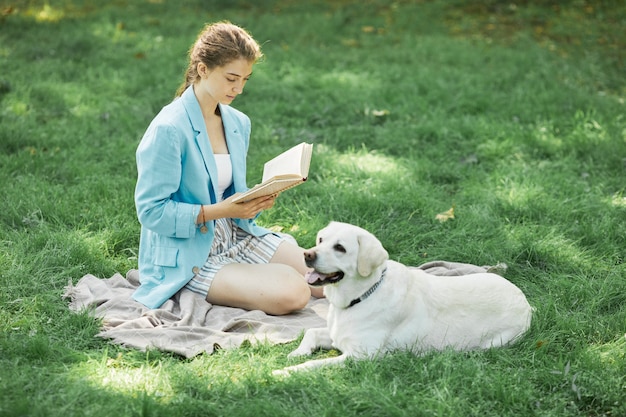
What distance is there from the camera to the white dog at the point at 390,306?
3793mm

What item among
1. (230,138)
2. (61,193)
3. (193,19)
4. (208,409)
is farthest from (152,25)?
(208,409)

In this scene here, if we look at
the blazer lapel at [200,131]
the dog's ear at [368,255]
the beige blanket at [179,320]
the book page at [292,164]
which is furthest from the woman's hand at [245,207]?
the dog's ear at [368,255]

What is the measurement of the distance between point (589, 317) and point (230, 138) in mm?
2473

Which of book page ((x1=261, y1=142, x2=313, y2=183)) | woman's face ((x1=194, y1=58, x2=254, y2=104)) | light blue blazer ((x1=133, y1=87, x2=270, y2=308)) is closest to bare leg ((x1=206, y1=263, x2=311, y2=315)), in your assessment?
light blue blazer ((x1=133, y1=87, x2=270, y2=308))

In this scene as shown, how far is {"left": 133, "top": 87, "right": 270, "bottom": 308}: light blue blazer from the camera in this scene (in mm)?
4293

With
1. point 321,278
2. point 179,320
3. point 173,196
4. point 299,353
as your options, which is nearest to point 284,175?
point 321,278

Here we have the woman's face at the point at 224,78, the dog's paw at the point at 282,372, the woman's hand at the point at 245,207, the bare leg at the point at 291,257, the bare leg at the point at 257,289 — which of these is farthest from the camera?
the bare leg at the point at 291,257

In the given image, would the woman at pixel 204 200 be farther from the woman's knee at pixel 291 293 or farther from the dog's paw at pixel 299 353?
the dog's paw at pixel 299 353

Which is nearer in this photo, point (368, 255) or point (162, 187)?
point (368, 255)

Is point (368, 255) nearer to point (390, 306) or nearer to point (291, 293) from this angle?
point (390, 306)

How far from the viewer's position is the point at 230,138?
476 cm

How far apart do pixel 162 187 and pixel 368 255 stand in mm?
1340

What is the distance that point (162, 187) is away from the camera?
14.1 feet

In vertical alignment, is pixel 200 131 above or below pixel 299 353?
above
